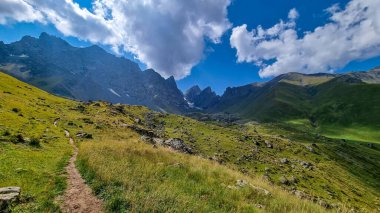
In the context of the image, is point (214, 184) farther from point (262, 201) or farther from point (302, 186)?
point (302, 186)

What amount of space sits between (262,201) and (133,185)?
7272 mm

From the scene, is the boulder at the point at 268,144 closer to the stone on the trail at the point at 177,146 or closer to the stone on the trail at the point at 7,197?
the stone on the trail at the point at 177,146

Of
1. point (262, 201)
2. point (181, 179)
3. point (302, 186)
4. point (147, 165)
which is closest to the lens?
point (262, 201)

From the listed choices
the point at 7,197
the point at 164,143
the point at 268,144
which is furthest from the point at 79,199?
the point at 268,144

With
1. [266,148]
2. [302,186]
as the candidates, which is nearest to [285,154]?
[266,148]

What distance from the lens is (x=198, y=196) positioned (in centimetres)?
1298

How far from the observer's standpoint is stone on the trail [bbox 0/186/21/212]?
33.7 feet

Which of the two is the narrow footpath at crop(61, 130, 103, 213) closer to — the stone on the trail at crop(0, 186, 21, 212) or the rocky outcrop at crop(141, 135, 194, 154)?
the stone on the trail at crop(0, 186, 21, 212)

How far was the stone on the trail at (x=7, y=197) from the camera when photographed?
10258 mm

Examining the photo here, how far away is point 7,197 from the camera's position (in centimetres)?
1069

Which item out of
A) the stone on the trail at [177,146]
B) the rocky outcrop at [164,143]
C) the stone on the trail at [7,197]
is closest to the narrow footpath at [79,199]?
the stone on the trail at [7,197]

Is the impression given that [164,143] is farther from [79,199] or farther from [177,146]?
[79,199]

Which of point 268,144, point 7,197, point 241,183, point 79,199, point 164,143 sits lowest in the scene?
point 164,143

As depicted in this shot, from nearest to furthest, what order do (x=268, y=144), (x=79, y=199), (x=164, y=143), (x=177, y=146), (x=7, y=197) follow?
(x=7, y=197), (x=79, y=199), (x=164, y=143), (x=177, y=146), (x=268, y=144)
